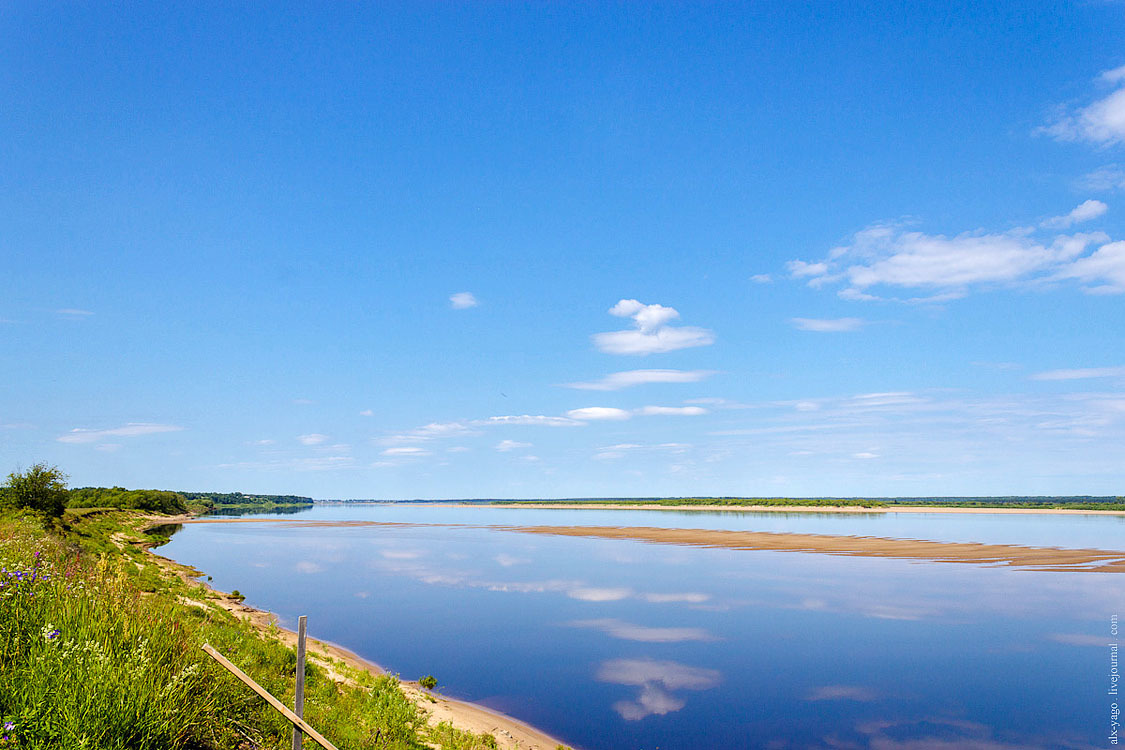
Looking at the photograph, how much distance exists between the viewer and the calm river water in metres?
16.6

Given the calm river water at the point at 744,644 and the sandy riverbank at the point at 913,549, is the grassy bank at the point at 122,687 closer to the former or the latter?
the calm river water at the point at 744,644

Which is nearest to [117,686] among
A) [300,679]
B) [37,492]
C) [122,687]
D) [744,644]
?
[122,687]

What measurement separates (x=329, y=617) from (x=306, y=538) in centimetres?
5988

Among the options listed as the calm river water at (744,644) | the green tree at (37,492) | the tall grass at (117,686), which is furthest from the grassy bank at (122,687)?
the green tree at (37,492)

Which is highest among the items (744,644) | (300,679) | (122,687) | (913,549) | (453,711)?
(122,687)

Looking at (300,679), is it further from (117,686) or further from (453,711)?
(453,711)

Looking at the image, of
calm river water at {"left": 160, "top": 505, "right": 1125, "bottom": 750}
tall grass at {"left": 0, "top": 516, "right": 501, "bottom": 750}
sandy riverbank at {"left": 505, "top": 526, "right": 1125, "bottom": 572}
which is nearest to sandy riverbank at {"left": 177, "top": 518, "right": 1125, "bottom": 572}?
sandy riverbank at {"left": 505, "top": 526, "right": 1125, "bottom": 572}

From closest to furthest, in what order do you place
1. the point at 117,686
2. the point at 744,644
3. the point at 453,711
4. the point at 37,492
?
the point at 117,686 → the point at 453,711 → the point at 744,644 → the point at 37,492

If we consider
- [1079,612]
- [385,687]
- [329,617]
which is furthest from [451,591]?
[1079,612]

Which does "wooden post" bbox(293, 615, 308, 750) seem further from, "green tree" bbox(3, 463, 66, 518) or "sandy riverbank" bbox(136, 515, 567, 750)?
"green tree" bbox(3, 463, 66, 518)

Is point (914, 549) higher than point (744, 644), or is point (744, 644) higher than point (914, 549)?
point (744, 644)

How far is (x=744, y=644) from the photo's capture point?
2459 cm

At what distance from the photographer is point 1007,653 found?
23312 millimetres

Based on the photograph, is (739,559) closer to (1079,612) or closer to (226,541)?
(1079,612)
